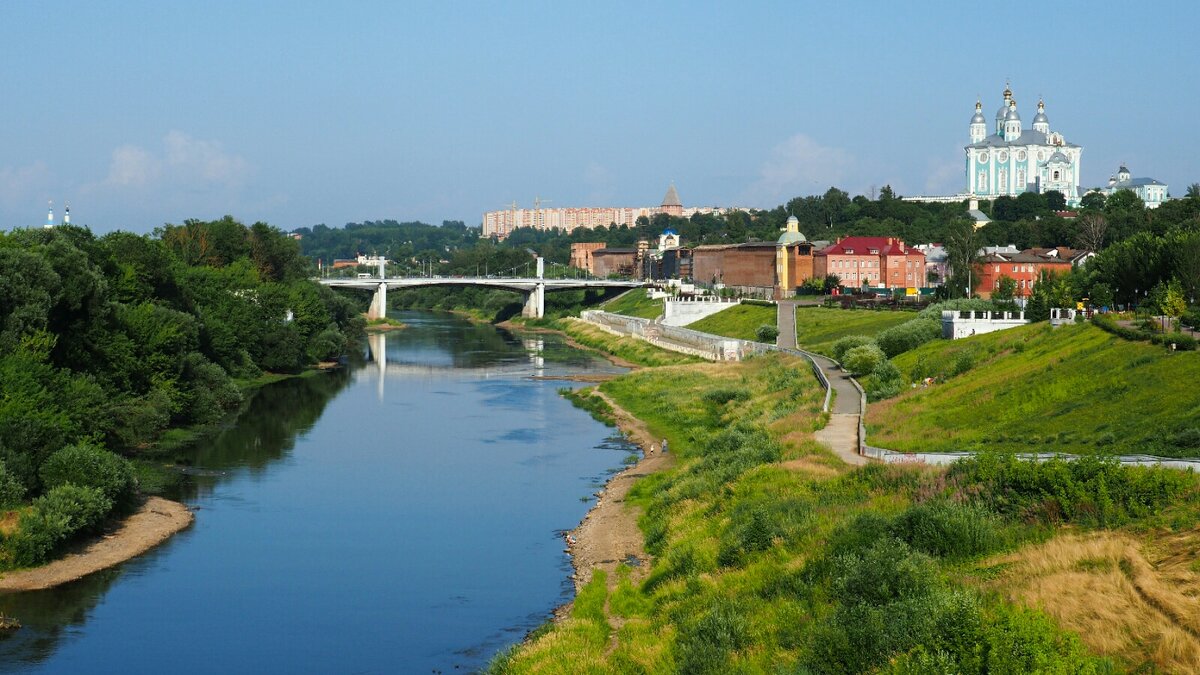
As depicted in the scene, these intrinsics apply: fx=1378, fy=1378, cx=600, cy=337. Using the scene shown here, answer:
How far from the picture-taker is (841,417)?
1483 inches

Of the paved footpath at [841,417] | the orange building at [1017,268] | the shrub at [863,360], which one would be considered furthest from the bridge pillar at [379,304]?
the shrub at [863,360]

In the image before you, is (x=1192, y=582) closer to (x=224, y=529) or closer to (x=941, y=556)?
(x=941, y=556)

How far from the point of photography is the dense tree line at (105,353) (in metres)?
31.3

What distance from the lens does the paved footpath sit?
31.2m

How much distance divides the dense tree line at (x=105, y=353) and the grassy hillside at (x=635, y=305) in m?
37.5

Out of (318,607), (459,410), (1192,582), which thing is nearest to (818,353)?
(459,410)

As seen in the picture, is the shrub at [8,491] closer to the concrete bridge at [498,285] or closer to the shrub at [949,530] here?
the shrub at [949,530]

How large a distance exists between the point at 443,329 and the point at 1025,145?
295 feet

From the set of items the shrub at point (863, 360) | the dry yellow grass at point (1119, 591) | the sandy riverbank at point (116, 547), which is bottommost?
the sandy riverbank at point (116, 547)

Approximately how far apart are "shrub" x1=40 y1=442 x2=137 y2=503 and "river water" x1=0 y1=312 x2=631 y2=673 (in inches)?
85.4

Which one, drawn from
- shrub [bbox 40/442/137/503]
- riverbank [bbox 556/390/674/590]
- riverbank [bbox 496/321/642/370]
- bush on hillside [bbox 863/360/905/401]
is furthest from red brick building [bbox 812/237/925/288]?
shrub [bbox 40/442/137/503]

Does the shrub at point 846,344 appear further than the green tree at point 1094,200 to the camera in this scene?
No

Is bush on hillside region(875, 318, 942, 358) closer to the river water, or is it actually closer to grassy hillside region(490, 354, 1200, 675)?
the river water

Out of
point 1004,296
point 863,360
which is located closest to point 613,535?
point 863,360
